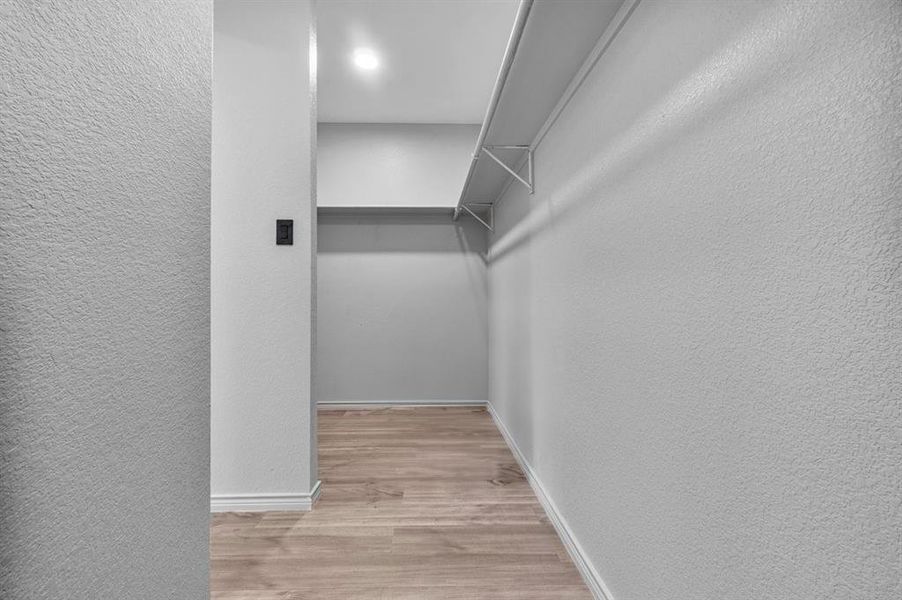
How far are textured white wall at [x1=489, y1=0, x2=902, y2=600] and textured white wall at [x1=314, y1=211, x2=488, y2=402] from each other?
259 centimetres

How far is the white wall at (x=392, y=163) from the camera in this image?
3680mm

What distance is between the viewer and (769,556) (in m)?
0.65

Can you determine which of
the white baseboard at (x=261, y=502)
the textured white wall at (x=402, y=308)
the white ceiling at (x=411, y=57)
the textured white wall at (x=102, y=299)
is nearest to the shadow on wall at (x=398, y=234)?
the textured white wall at (x=402, y=308)

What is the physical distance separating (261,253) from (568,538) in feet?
5.62

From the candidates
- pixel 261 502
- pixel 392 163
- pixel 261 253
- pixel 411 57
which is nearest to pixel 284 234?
pixel 261 253

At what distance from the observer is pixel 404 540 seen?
5.54 ft

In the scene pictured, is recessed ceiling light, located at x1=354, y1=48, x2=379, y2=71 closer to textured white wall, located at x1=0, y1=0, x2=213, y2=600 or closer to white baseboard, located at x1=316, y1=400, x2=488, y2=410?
textured white wall, located at x1=0, y1=0, x2=213, y2=600

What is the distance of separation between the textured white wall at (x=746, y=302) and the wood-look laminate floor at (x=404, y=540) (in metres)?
0.34

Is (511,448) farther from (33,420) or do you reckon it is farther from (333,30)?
(333,30)

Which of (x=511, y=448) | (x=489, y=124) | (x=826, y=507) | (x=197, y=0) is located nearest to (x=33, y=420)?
(x=197, y=0)

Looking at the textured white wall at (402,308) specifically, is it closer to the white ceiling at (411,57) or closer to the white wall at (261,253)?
the white ceiling at (411,57)

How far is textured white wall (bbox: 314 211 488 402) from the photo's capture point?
12.9 ft

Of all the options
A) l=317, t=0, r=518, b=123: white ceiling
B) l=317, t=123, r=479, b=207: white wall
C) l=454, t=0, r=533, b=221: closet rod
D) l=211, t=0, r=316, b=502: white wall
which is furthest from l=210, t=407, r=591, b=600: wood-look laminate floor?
l=317, t=0, r=518, b=123: white ceiling

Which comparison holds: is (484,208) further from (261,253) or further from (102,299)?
(102,299)
